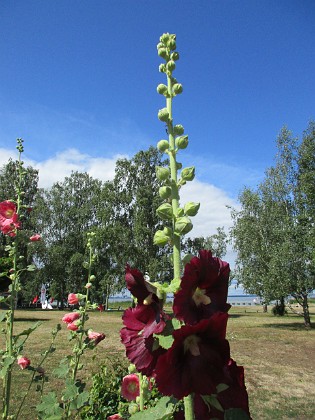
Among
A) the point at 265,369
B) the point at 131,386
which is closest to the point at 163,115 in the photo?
the point at 131,386

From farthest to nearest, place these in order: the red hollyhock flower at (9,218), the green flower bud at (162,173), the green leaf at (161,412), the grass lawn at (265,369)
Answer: the grass lawn at (265,369), the red hollyhock flower at (9,218), the green flower bud at (162,173), the green leaf at (161,412)

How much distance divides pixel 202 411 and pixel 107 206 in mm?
28446

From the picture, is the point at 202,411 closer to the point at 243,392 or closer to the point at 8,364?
the point at 243,392

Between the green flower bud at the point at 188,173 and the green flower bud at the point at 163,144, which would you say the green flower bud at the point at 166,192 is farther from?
the green flower bud at the point at 163,144

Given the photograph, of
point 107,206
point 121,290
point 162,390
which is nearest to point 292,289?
point 121,290

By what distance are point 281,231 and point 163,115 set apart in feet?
65.3

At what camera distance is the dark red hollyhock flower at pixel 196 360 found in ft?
2.83

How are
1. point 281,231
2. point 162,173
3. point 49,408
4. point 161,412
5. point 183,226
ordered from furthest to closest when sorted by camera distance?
point 281,231 → point 49,408 → point 162,173 → point 183,226 → point 161,412

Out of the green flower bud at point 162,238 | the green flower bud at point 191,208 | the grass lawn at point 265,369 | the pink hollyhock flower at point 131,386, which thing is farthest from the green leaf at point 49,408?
the green flower bud at point 191,208

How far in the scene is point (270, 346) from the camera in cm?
1375

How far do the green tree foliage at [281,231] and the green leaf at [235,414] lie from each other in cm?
1905

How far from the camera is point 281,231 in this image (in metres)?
20.1

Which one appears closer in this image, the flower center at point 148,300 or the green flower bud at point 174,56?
the flower center at point 148,300

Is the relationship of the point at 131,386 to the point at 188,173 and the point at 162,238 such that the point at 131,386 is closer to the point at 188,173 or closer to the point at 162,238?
the point at 162,238
